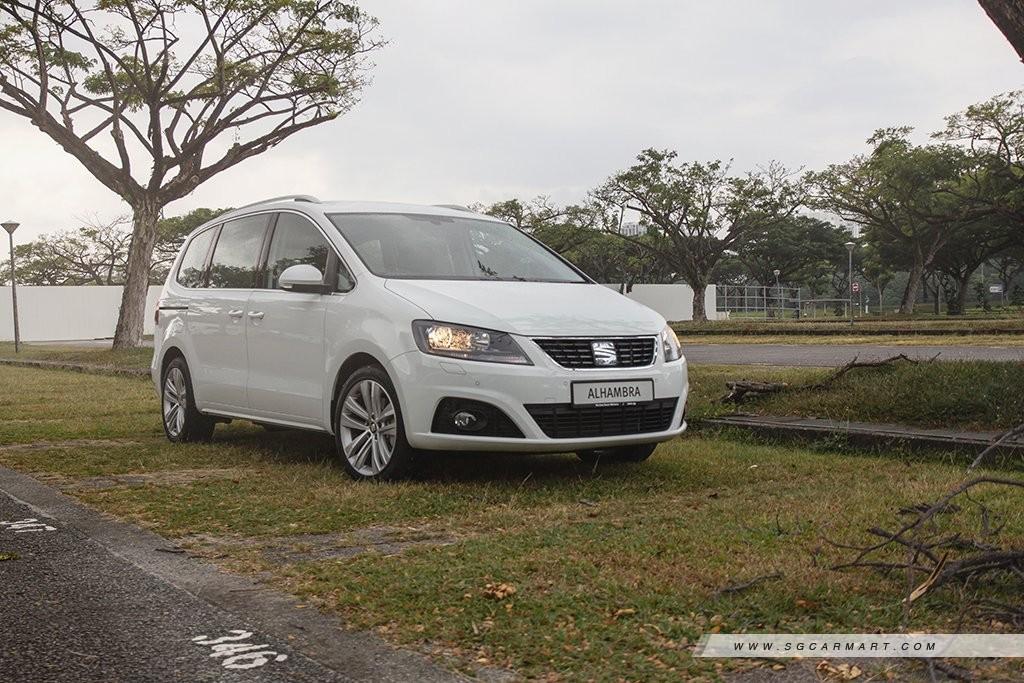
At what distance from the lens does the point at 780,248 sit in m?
82.5

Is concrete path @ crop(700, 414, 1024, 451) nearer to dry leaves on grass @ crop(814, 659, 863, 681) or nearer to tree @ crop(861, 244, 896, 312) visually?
dry leaves on grass @ crop(814, 659, 863, 681)

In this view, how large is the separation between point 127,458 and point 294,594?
165 inches

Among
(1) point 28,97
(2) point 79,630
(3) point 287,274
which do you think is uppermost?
(1) point 28,97

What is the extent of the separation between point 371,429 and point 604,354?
1.41 m

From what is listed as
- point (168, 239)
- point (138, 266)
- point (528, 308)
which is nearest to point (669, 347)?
point (528, 308)

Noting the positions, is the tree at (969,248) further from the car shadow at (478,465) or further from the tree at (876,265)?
the car shadow at (478,465)

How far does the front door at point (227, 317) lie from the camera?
25.6ft

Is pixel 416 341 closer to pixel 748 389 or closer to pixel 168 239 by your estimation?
pixel 748 389

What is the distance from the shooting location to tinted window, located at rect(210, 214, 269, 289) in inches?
313

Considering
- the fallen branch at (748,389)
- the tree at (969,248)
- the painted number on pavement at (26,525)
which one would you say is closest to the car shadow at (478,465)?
the painted number on pavement at (26,525)

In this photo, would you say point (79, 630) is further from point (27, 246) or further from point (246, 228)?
point (27, 246)

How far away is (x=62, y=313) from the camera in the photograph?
50.6m

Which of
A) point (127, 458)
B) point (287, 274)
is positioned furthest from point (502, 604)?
point (127, 458)

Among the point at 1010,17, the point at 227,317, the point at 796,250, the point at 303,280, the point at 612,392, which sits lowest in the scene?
the point at 612,392
